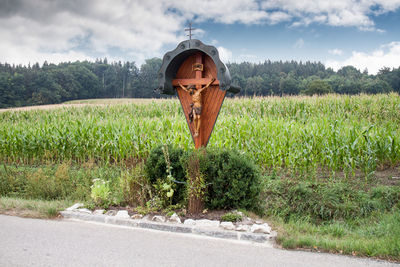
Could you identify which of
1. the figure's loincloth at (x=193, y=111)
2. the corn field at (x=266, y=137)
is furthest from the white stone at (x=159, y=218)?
the figure's loincloth at (x=193, y=111)

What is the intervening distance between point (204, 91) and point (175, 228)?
265 centimetres

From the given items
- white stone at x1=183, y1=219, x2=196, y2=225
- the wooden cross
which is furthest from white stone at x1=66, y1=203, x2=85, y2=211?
the wooden cross

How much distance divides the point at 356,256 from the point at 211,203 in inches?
95.5

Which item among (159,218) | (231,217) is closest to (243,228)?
(231,217)

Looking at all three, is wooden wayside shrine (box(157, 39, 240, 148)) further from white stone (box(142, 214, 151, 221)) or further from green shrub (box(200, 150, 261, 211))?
white stone (box(142, 214, 151, 221))

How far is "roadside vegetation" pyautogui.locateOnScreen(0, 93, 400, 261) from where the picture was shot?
17.6 ft

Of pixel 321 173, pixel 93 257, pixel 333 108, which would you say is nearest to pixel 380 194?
pixel 321 173

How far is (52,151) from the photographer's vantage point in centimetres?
1225

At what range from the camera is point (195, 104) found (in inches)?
235

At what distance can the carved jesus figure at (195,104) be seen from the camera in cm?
594

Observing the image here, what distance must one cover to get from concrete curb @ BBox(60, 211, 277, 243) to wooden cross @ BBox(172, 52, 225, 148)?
5.83ft

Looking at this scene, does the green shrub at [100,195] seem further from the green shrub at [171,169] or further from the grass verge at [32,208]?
the green shrub at [171,169]

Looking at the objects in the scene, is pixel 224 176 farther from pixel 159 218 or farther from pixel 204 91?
pixel 204 91

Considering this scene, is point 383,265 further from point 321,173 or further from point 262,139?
point 262,139
